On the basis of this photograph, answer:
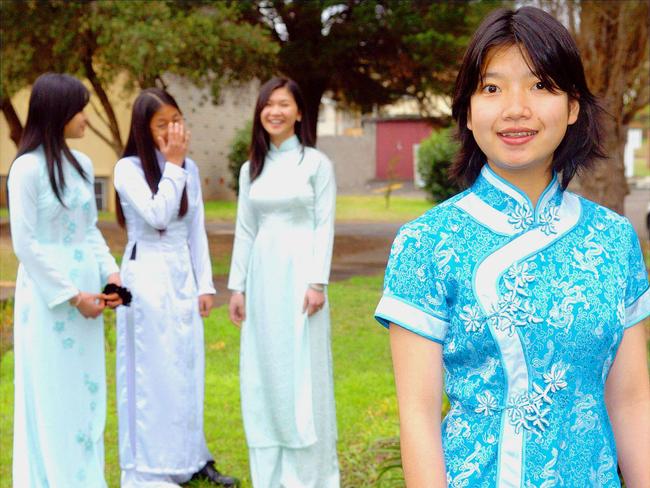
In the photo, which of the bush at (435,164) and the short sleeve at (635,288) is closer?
the short sleeve at (635,288)

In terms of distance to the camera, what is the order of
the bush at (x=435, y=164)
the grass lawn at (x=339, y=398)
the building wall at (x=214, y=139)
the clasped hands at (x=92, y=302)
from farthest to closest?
the building wall at (x=214, y=139)
the bush at (x=435, y=164)
the grass lawn at (x=339, y=398)
the clasped hands at (x=92, y=302)

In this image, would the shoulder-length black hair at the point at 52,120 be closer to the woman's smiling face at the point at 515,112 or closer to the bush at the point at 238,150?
the woman's smiling face at the point at 515,112

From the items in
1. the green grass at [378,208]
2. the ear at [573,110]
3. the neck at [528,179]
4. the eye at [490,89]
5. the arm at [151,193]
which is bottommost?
the green grass at [378,208]

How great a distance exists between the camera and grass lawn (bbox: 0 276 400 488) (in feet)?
17.3

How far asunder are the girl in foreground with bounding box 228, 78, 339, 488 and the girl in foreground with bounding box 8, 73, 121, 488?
80 cm

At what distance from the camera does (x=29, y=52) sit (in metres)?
13.6

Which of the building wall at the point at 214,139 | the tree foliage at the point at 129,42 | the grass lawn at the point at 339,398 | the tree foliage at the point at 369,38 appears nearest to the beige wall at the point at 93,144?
the building wall at the point at 214,139

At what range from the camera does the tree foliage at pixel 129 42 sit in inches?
469

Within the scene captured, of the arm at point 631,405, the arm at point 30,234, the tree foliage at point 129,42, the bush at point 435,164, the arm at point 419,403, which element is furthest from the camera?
the bush at point 435,164

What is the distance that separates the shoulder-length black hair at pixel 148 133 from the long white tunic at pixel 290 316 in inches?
18.9

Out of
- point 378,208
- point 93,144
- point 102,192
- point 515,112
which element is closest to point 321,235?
point 515,112

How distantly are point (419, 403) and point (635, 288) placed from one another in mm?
489

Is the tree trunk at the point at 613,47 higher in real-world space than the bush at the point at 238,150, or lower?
higher

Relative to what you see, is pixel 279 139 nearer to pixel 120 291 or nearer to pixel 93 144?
pixel 120 291
